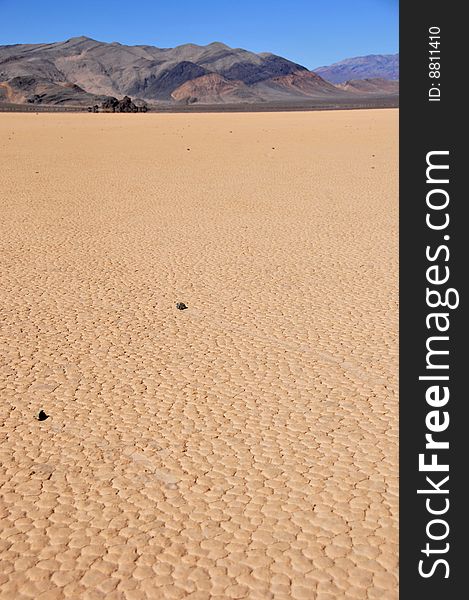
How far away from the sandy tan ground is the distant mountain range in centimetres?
9514

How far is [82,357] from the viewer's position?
538 centimetres

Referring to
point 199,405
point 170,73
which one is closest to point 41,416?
point 199,405

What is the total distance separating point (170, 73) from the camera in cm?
12150

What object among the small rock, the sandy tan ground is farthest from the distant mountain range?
the small rock

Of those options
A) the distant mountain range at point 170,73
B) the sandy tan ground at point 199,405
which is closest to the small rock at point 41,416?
the sandy tan ground at point 199,405

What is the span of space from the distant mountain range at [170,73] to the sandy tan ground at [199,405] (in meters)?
95.1

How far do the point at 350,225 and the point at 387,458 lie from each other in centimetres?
663

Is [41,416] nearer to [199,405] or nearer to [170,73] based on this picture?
[199,405]

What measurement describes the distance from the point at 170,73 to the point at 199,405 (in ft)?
402

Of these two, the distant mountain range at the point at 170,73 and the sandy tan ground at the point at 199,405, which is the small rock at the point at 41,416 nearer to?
the sandy tan ground at the point at 199,405

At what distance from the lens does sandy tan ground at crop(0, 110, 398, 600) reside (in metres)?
3.05

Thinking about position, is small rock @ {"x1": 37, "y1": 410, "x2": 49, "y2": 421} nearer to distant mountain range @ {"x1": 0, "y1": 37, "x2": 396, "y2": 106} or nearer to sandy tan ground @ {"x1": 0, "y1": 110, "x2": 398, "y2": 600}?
sandy tan ground @ {"x1": 0, "y1": 110, "x2": 398, "y2": 600}

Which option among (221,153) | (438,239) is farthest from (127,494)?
(221,153)

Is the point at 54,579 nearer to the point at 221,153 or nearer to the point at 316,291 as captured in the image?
the point at 316,291
